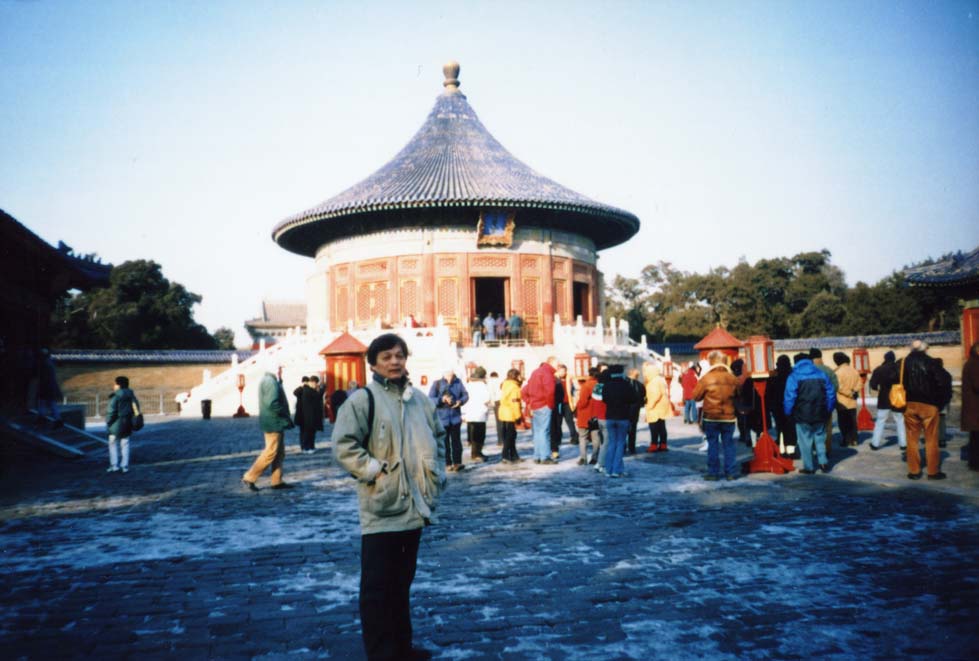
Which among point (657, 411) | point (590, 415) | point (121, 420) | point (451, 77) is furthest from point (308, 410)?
point (451, 77)

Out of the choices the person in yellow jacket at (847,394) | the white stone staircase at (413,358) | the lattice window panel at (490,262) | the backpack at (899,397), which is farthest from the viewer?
the lattice window panel at (490,262)

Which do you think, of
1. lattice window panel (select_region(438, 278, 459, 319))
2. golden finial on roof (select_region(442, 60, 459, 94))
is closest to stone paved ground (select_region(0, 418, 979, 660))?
lattice window panel (select_region(438, 278, 459, 319))

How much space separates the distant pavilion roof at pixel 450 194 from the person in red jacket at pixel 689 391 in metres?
11.9

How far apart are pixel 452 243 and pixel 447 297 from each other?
209 cm

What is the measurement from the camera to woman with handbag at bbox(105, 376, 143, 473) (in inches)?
430

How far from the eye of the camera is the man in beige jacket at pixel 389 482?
3.61 metres

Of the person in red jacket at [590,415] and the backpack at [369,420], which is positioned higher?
the backpack at [369,420]

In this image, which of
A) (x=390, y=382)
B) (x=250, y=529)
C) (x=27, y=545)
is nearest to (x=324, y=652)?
(x=390, y=382)

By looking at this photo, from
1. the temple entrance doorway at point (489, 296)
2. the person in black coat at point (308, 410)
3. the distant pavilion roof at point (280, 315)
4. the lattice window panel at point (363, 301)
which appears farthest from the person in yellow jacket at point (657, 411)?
the distant pavilion roof at point (280, 315)

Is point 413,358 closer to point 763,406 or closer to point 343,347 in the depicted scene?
point 343,347

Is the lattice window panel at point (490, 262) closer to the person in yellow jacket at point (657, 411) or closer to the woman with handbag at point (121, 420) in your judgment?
the person in yellow jacket at point (657, 411)

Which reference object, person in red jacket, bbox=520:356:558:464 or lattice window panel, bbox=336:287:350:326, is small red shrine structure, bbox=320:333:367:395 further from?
lattice window panel, bbox=336:287:350:326

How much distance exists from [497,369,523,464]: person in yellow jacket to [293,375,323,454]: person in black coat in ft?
11.6

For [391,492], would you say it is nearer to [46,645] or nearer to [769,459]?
[46,645]
